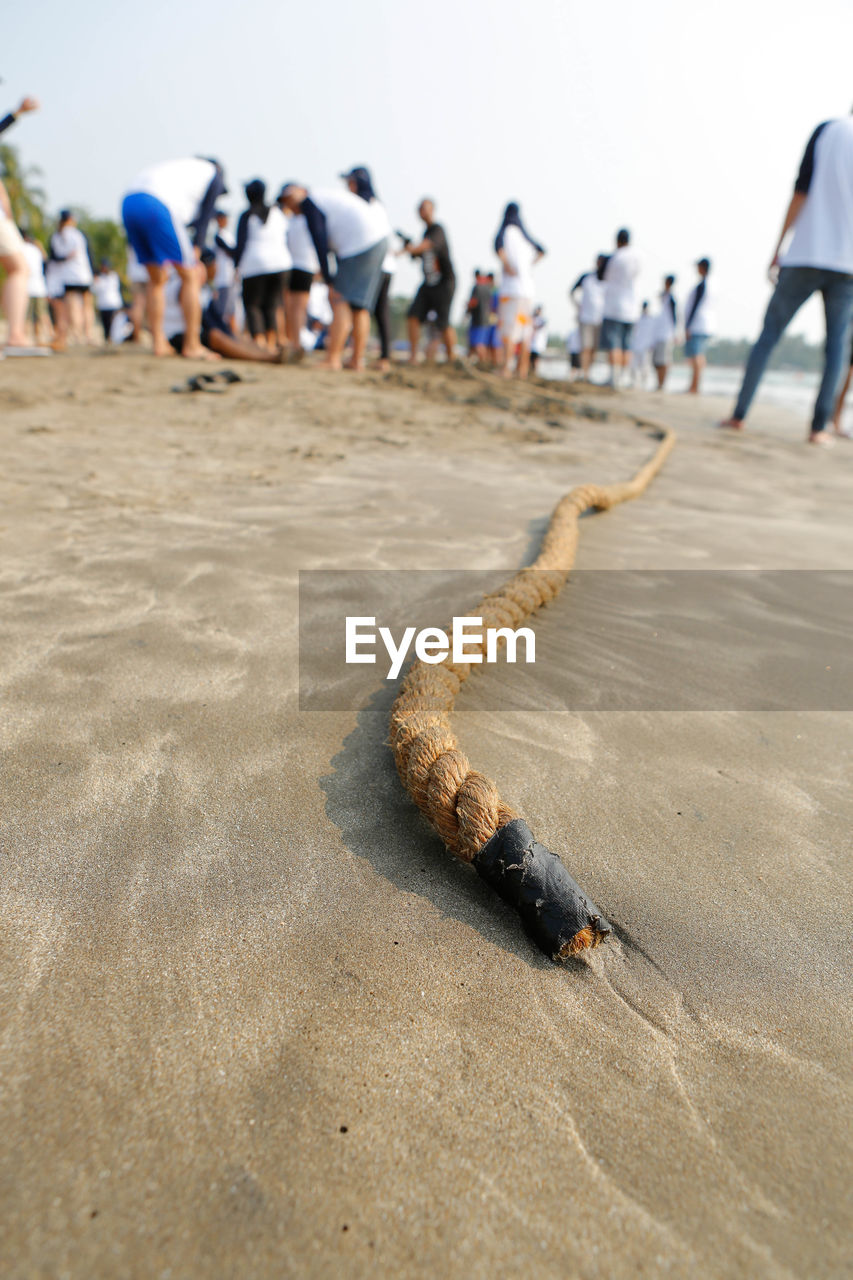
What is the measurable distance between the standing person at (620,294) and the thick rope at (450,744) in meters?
9.10

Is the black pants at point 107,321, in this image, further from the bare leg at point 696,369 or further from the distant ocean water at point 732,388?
the bare leg at point 696,369

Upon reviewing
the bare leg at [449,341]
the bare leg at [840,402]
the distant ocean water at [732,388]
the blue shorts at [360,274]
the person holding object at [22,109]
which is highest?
the person holding object at [22,109]

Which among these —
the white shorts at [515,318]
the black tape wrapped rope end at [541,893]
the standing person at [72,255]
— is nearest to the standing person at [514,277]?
the white shorts at [515,318]

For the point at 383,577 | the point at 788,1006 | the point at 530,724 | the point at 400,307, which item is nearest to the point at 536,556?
the point at 383,577

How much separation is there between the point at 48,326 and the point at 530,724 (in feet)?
47.6

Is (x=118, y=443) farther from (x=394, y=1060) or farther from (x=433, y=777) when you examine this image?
(x=394, y=1060)

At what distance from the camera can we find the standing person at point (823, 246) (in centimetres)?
494

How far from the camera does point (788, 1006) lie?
91 centimetres

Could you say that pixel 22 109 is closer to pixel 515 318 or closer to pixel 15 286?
pixel 15 286

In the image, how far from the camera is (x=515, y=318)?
27.7 ft

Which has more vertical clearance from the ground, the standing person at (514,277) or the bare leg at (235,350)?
the standing person at (514,277)

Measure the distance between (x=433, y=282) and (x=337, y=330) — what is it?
219 centimetres

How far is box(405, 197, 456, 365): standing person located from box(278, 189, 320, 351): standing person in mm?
1238
